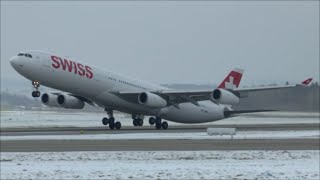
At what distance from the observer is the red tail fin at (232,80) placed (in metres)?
61.0

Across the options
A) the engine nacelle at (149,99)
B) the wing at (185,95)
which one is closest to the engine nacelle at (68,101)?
the wing at (185,95)

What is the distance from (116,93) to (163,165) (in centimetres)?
3073

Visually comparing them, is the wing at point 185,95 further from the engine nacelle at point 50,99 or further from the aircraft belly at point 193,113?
the engine nacelle at point 50,99

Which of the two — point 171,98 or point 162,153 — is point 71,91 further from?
point 162,153

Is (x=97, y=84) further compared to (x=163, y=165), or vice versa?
(x=97, y=84)

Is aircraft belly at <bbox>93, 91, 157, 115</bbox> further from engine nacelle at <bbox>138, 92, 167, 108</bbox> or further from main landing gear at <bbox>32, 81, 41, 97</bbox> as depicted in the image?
main landing gear at <bbox>32, 81, 41, 97</bbox>

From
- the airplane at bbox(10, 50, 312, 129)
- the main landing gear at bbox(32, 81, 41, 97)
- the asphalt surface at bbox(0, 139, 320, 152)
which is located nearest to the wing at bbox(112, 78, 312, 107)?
the airplane at bbox(10, 50, 312, 129)

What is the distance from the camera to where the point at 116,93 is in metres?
53.2

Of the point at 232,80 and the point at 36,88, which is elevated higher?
the point at 232,80

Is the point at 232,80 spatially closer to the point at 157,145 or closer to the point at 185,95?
the point at 185,95

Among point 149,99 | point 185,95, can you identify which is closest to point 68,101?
point 149,99

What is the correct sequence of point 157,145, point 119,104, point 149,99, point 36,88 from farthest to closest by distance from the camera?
point 119,104 < point 149,99 < point 36,88 < point 157,145

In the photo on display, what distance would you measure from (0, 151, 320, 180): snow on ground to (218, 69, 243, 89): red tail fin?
1317 inches

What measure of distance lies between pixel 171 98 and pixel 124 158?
102 feet
